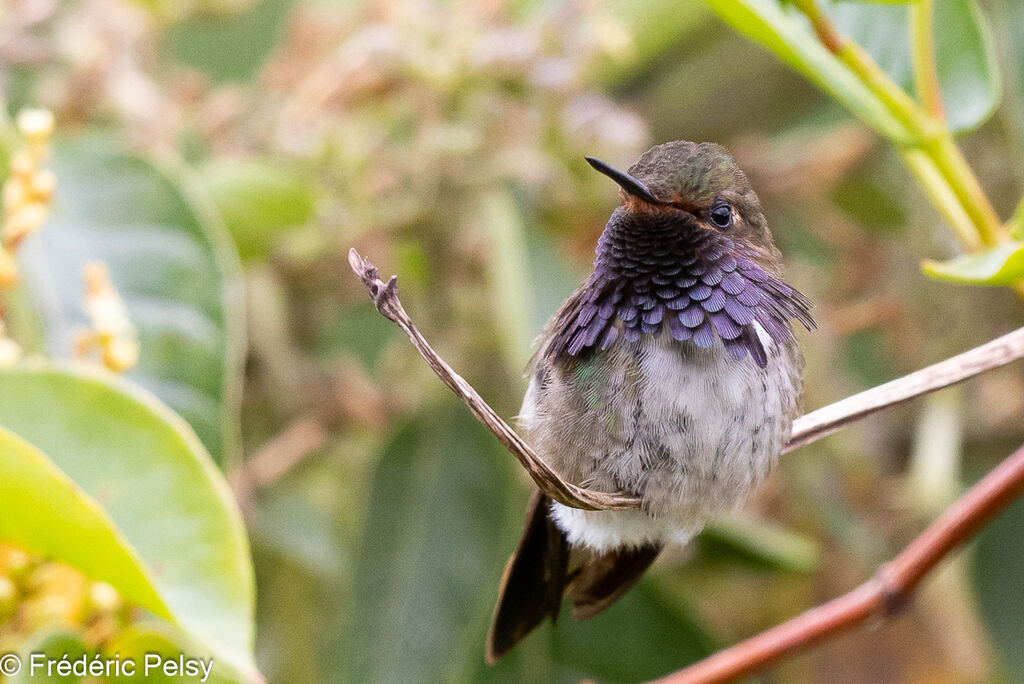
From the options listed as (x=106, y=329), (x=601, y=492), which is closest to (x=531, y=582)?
(x=601, y=492)

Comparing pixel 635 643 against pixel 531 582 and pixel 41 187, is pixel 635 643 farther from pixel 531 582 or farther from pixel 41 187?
pixel 41 187

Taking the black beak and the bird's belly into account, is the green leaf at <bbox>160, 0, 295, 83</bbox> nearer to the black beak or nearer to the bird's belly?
the bird's belly

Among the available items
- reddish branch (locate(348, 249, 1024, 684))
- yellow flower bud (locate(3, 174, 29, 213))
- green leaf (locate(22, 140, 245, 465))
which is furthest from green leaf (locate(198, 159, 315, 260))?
reddish branch (locate(348, 249, 1024, 684))

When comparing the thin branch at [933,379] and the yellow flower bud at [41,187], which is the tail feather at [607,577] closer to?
the thin branch at [933,379]

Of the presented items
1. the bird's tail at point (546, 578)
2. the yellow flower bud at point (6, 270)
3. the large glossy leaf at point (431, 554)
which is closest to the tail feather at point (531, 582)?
the bird's tail at point (546, 578)

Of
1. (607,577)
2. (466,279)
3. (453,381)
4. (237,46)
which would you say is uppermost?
(237,46)

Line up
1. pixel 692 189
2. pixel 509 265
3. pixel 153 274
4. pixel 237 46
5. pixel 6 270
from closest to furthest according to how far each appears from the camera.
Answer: pixel 692 189 < pixel 6 270 < pixel 153 274 < pixel 509 265 < pixel 237 46
